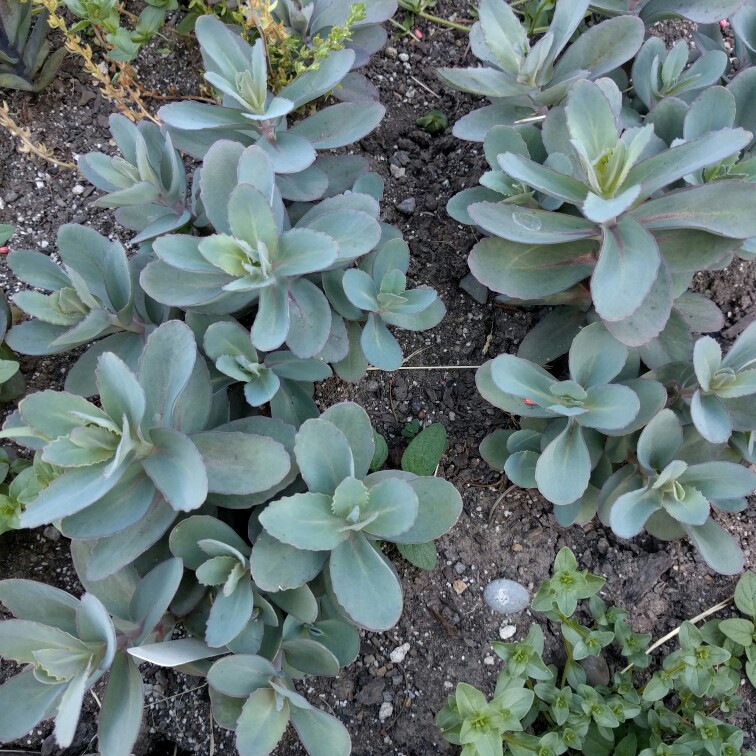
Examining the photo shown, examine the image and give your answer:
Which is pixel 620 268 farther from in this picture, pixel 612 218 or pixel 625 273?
pixel 612 218

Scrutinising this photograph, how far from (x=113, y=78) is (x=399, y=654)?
1839 millimetres

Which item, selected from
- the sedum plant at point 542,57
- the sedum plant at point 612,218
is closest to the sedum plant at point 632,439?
the sedum plant at point 612,218

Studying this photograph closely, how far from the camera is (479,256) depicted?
1606 mm

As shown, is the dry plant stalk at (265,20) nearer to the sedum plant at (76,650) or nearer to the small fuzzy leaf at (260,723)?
the sedum plant at (76,650)

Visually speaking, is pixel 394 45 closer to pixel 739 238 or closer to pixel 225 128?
pixel 225 128

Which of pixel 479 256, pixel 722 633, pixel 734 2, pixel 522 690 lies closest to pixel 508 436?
pixel 479 256

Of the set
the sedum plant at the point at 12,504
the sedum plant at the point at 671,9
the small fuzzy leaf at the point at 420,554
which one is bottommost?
the small fuzzy leaf at the point at 420,554

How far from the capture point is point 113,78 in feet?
6.64

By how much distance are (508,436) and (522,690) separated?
0.60 metres

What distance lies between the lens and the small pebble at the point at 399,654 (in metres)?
1.77

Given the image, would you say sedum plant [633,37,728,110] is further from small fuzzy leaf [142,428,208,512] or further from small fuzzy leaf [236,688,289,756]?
small fuzzy leaf [236,688,289,756]

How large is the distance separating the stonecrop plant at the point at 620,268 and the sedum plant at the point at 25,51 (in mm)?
1256

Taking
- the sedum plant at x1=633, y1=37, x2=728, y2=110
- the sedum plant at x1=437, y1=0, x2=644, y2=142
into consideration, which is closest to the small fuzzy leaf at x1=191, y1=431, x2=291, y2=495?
the sedum plant at x1=437, y1=0, x2=644, y2=142

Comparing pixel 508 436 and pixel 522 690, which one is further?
pixel 508 436
